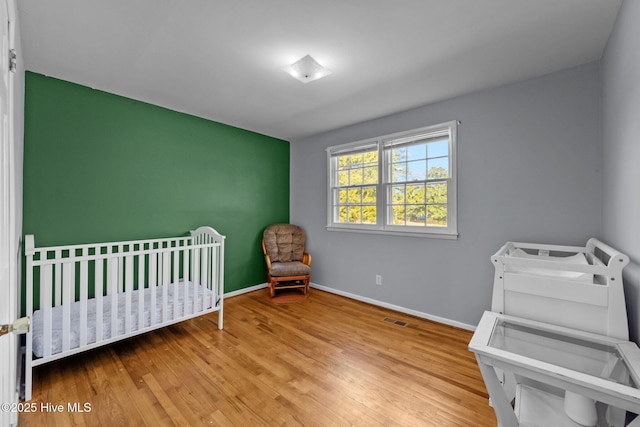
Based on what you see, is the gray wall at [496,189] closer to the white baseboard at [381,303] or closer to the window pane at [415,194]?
the white baseboard at [381,303]

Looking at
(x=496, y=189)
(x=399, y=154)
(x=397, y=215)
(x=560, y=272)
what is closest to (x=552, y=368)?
(x=560, y=272)

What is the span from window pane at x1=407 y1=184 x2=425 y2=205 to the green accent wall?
2134 mm

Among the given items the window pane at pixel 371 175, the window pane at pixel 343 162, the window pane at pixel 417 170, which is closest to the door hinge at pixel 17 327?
the window pane at pixel 417 170

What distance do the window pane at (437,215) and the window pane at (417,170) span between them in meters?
0.36

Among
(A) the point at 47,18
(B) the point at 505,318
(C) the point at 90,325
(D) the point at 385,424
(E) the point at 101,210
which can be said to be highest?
(A) the point at 47,18

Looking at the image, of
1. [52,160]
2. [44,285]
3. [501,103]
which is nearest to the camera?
[44,285]

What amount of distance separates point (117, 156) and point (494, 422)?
3.76 m

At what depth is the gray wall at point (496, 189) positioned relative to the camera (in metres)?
2.18

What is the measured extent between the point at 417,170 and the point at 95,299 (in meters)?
3.38

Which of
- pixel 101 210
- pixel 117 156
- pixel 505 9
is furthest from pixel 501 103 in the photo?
pixel 101 210

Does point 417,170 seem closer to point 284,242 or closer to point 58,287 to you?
point 284,242

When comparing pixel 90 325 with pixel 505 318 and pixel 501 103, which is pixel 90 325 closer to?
pixel 505 318

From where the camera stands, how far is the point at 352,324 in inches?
113

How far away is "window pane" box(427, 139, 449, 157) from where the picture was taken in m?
2.92
